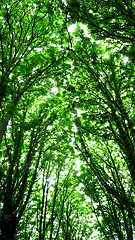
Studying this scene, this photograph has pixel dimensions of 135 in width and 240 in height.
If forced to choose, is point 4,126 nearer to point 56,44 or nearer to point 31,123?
point 31,123

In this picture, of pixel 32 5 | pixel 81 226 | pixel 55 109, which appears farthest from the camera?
pixel 81 226

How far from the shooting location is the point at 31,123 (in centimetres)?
370

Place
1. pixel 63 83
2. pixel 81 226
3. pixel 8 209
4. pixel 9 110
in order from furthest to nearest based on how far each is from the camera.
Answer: pixel 81 226 → pixel 63 83 → pixel 8 209 → pixel 9 110

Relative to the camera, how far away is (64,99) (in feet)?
18.5

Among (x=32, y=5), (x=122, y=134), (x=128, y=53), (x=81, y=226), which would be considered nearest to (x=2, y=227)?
(x=122, y=134)

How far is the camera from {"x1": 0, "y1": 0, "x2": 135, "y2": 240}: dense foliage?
3.24 m

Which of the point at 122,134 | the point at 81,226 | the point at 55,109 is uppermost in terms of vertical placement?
the point at 55,109

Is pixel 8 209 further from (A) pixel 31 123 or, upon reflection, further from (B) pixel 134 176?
(B) pixel 134 176

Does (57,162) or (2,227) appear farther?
(57,162)

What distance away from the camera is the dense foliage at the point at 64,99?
10.6 feet

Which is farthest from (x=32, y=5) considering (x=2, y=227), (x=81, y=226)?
(x=81, y=226)

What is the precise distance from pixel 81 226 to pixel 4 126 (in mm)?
10562

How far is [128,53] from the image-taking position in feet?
9.78

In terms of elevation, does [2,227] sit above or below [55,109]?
below
